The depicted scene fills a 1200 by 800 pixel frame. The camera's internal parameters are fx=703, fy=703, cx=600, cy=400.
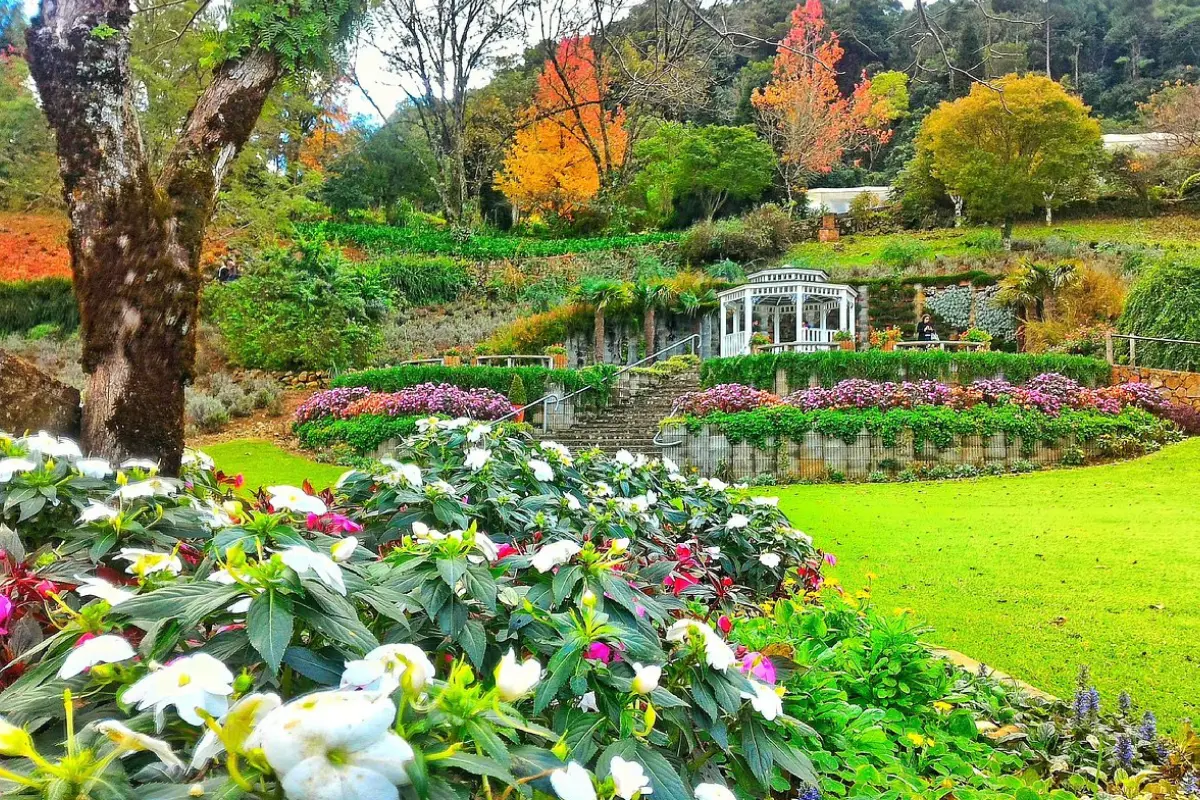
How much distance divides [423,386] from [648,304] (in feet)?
29.6

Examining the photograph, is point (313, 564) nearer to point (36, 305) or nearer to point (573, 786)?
point (573, 786)

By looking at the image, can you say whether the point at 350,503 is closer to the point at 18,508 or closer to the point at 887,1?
the point at 18,508

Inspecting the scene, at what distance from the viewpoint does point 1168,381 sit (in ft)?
36.2

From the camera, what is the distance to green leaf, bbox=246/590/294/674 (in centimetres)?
82

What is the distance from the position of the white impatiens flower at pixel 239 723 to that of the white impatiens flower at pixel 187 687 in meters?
0.07

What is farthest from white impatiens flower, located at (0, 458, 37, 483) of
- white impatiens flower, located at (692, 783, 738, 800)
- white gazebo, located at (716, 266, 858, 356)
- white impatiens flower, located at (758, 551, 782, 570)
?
white gazebo, located at (716, 266, 858, 356)

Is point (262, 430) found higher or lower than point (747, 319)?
lower

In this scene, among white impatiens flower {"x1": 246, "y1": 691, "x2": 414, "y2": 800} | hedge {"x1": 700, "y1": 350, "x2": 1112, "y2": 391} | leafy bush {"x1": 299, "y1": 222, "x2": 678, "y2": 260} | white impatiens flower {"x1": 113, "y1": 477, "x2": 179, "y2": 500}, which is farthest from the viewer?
leafy bush {"x1": 299, "y1": 222, "x2": 678, "y2": 260}

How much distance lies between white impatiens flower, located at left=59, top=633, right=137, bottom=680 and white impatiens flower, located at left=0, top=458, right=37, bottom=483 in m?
1.03

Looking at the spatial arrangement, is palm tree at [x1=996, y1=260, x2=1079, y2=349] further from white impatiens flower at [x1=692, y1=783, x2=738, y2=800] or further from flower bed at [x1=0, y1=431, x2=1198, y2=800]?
white impatiens flower at [x1=692, y1=783, x2=738, y2=800]

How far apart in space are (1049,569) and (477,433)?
3.77 m

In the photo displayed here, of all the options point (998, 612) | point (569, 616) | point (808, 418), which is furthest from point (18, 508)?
point (808, 418)

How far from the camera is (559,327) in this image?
18.7 meters

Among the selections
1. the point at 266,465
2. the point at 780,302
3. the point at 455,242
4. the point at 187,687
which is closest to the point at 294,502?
the point at 187,687
